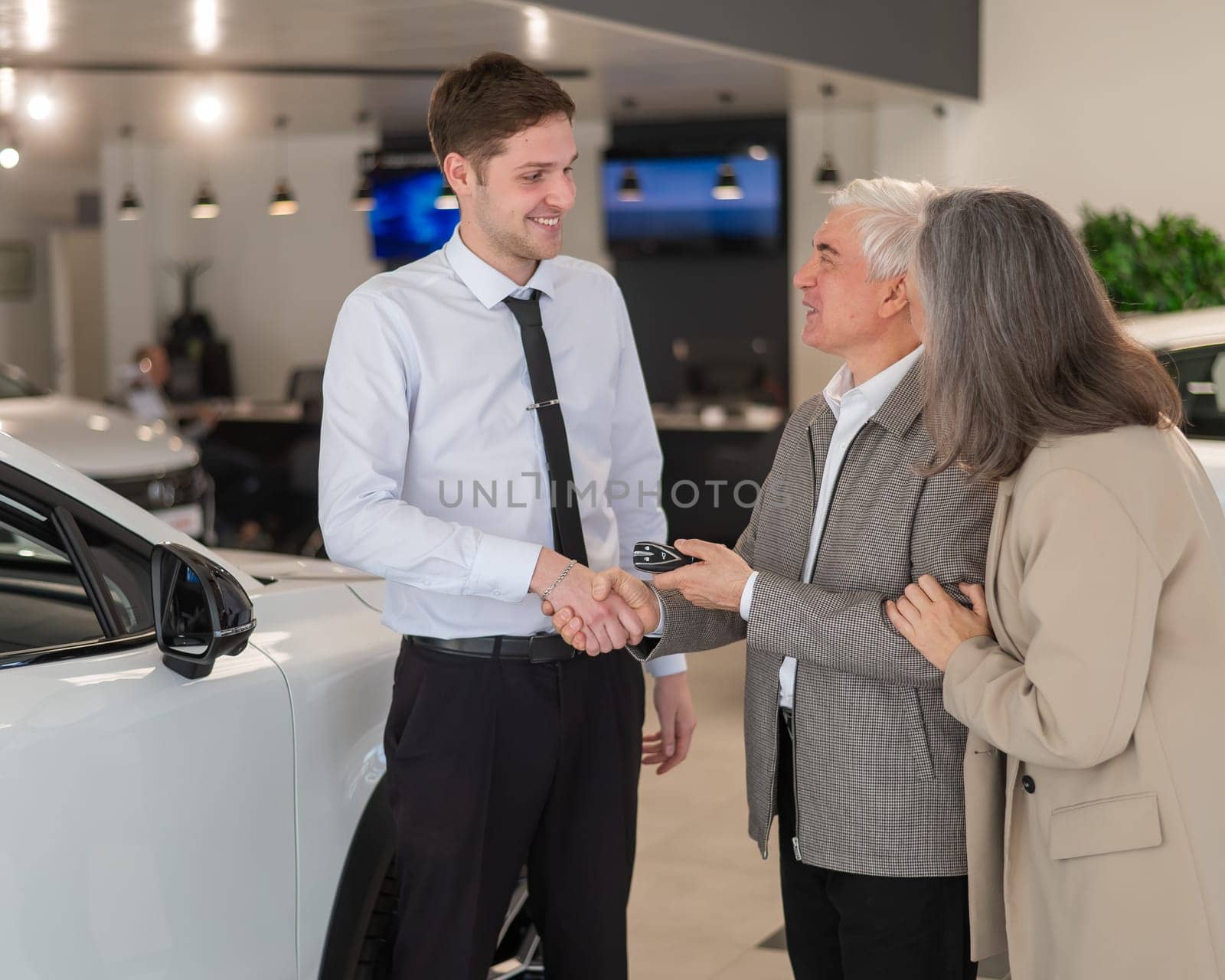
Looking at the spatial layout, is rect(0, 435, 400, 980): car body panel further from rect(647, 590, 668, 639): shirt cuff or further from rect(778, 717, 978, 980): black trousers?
rect(778, 717, 978, 980): black trousers

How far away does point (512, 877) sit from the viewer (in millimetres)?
2045

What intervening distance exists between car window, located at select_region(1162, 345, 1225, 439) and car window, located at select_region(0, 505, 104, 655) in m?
3.25

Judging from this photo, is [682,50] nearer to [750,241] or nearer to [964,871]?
[750,241]

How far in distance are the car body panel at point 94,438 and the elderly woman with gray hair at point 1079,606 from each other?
16.1 ft

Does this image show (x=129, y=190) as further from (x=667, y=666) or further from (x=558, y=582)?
(x=558, y=582)

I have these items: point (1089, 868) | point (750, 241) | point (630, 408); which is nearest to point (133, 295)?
point (750, 241)

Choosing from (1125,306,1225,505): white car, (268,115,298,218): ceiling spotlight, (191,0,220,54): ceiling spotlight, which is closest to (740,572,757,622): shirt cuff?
(1125,306,1225,505): white car

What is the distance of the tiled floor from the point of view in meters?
3.19

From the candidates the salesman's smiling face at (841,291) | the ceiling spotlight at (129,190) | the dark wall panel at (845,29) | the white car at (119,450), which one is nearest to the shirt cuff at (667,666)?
the salesman's smiling face at (841,291)

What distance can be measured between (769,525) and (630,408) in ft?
1.29

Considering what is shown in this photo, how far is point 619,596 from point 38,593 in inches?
33.7

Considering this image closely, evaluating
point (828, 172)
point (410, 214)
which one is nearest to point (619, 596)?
point (828, 172)

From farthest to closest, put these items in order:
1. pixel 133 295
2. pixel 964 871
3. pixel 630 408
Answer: pixel 133 295 → pixel 630 408 → pixel 964 871

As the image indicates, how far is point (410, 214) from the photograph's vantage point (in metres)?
12.0
